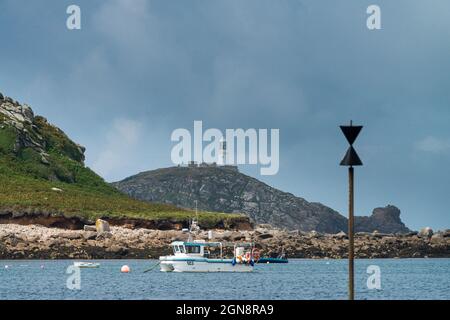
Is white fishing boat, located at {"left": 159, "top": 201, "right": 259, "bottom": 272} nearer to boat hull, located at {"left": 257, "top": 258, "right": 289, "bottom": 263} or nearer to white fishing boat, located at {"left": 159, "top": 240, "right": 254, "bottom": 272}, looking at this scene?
white fishing boat, located at {"left": 159, "top": 240, "right": 254, "bottom": 272}

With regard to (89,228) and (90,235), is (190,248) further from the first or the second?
(89,228)

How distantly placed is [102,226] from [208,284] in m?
67.7

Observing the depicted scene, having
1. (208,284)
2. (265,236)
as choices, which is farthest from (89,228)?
(208,284)

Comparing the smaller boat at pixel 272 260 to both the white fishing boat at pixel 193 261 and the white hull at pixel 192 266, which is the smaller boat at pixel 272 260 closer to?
the white fishing boat at pixel 193 261

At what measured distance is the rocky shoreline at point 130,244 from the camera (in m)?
147

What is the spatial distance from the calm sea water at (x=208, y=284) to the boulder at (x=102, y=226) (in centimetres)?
2857

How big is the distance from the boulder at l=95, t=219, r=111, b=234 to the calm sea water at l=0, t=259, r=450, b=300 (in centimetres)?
2857

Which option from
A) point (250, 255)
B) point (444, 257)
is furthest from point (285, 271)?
point (444, 257)

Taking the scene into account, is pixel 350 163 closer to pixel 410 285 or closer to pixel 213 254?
pixel 410 285

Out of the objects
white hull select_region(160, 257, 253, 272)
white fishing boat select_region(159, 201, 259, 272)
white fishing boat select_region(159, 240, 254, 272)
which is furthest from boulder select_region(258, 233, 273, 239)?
white hull select_region(160, 257, 253, 272)

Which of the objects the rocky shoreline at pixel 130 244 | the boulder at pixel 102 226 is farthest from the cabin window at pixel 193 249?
the boulder at pixel 102 226

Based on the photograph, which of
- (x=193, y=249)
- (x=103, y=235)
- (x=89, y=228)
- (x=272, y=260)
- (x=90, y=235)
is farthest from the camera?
(x=89, y=228)

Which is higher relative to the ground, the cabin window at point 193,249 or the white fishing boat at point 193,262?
Result: the cabin window at point 193,249

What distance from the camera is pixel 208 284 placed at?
315 ft
